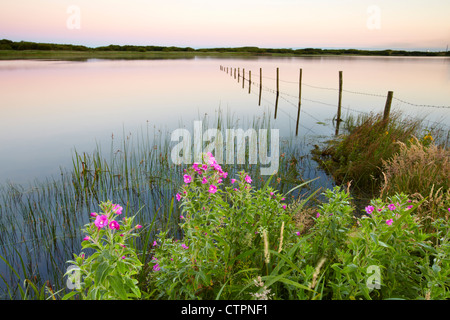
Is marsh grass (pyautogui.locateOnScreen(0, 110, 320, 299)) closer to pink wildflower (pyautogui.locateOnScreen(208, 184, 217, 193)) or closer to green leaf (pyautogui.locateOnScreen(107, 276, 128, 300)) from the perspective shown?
pink wildflower (pyautogui.locateOnScreen(208, 184, 217, 193))

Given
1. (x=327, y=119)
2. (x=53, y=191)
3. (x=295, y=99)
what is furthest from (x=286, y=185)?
(x=295, y=99)

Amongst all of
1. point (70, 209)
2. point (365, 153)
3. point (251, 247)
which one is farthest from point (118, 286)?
point (365, 153)

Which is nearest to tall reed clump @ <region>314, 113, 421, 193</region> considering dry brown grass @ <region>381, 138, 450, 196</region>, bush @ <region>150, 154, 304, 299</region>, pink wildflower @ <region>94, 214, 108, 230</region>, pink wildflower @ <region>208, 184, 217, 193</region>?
dry brown grass @ <region>381, 138, 450, 196</region>

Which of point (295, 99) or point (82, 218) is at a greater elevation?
point (295, 99)

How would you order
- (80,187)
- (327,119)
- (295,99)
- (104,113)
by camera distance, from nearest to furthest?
(80,187) < (327,119) < (104,113) < (295,99)

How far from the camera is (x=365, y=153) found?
6.50 m

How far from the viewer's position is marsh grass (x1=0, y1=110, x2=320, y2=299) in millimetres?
3916

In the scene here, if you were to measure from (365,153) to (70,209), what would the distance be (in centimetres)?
595

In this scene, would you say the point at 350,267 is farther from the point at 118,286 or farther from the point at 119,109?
the point at 119,109

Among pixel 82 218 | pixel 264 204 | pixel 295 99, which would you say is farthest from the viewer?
pixel 295 99

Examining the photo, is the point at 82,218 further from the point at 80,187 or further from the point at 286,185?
the point at 286,185

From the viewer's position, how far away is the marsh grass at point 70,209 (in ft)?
12.8

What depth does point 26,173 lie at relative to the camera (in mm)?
7801
